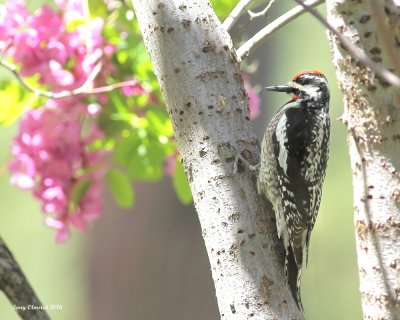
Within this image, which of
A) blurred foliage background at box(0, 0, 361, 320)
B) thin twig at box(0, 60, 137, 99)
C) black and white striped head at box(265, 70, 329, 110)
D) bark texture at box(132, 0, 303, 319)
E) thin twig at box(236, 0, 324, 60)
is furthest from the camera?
blurred foliage background at box(0, 0, 361, 320)

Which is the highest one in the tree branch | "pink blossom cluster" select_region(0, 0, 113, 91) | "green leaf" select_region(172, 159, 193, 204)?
"pink blossom cluster" select_region(0, 0, 113, 91)

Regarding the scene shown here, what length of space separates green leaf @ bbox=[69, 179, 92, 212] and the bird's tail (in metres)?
1.00

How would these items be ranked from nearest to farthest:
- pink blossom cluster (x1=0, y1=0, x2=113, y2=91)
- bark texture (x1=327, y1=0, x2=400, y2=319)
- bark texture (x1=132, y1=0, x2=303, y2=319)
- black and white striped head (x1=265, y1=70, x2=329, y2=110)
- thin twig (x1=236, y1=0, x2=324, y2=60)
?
bark texture (x1=327, y1=0, x2=400, y2=319), bark texture (x1=132, y1=0, x2=303, y2=319), thin twig (x1=236, y1=0, x2=324, y2=60), pink blossom cluster (x1=0, y1=0, x2=113, y2=91), black and white striped head (x1=265, y1=70, x2=329, y2=110)

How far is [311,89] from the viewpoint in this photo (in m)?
3.22

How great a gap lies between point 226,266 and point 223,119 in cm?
41

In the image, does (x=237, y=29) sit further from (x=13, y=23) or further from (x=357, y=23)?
(x=357, y=23)

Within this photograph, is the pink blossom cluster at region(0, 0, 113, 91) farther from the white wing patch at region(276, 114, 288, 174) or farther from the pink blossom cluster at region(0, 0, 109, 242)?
the white wing patch at region(276, 114, 288, 174)

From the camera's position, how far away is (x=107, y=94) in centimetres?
307

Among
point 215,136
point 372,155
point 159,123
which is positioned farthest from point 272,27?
point 159,123

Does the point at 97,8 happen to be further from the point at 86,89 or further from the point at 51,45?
the point at 86,89

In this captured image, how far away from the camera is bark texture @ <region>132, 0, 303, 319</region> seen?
83.6 inches

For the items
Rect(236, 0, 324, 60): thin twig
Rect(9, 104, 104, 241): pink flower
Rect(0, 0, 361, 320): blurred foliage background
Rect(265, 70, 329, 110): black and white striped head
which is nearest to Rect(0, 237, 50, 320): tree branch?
Rect(236, 0, 324, 60): thin twig

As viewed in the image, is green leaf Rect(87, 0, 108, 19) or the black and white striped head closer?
green leaf Rect(87, 0, 108, 19)

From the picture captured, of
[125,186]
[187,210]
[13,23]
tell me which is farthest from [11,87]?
[187,210]
